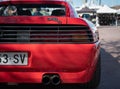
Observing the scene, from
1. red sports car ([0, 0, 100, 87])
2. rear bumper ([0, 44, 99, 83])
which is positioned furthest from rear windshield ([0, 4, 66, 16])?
rear bumper ([0, 44, 99, 83])

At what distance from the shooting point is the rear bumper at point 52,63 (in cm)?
511

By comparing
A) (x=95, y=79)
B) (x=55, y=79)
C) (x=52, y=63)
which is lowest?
(x=95, y=79)

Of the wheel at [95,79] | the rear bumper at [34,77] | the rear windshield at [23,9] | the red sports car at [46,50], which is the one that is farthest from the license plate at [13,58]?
the rear windshield at [23,9]

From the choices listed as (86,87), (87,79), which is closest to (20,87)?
(86,87)

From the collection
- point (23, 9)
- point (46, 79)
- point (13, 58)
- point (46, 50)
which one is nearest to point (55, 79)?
point (46, 79)

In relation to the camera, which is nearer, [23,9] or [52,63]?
[52,63]

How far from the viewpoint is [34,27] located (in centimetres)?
520

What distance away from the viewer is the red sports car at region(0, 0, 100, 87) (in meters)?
5.12

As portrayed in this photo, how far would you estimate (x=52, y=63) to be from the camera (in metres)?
5.13

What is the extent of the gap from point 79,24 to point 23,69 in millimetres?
913

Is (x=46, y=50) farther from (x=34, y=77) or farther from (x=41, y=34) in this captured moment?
(x=34, y=77)

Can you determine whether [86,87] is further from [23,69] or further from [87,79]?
[23,69]

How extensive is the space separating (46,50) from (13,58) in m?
0.44

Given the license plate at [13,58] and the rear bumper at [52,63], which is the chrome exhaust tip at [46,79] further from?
the license plate at [13,58]
